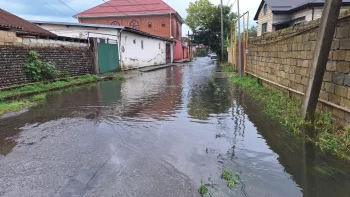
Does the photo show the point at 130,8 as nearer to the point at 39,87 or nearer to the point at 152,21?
the point at 152,21

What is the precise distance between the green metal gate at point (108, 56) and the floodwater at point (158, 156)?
1040 cm

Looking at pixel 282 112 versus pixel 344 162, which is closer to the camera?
pixel 344 162

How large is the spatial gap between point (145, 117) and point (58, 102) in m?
3.73

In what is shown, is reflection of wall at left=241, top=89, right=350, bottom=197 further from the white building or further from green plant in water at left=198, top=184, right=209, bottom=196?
the white building

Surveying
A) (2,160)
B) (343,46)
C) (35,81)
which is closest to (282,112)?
(343,46)

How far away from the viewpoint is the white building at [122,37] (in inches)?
766

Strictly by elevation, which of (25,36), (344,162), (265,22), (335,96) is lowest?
(344,162)

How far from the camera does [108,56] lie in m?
17.9

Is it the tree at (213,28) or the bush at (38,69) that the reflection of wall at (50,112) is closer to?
the bush at (38,69)

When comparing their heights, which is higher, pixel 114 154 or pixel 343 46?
pixel 343 46

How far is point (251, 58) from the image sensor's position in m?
12.8

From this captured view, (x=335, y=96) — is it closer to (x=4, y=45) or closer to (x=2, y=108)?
(x=2, y=108)

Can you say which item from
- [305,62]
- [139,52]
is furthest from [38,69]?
[139,52]

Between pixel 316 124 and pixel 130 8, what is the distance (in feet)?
128
